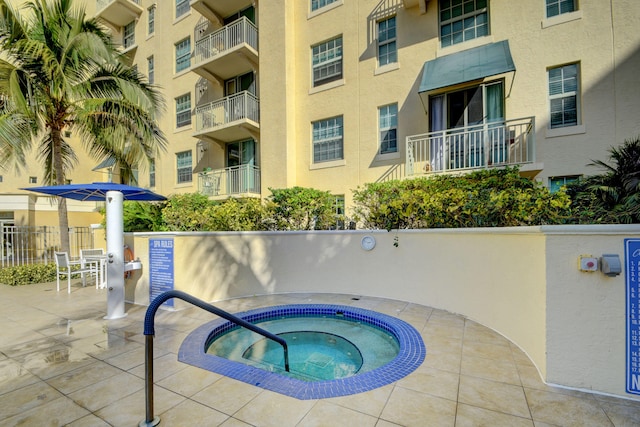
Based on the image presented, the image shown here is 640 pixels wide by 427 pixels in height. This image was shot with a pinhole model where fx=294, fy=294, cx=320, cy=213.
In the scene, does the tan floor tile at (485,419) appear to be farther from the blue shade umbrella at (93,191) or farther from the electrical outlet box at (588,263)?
the blue shade umbrella at (93,191)

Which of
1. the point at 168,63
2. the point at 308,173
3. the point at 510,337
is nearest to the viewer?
the point at 510,337

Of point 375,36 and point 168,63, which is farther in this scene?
point 168,63

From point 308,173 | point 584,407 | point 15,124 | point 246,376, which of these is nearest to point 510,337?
point 584,407

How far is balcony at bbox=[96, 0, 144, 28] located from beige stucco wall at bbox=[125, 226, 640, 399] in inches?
731

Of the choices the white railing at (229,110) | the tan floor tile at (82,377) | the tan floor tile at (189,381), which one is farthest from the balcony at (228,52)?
the tan floor tile at (189,381)

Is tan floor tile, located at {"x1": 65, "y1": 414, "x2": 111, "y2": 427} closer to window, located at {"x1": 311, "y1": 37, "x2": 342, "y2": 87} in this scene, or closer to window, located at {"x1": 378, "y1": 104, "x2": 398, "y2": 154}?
window, located at {"x1": 378, "y1": 104, "x2": 398, "y2": 154}

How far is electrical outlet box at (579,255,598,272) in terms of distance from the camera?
3262mm

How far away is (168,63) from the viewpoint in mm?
16969

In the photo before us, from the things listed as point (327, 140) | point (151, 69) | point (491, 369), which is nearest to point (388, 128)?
point (327, 140)

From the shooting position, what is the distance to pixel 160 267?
6660mm

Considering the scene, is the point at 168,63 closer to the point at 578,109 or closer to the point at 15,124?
the point at 15,124

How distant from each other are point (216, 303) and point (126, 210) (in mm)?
4786

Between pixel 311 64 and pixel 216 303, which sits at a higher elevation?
pixel 311 64

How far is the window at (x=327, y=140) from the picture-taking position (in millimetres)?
12047
